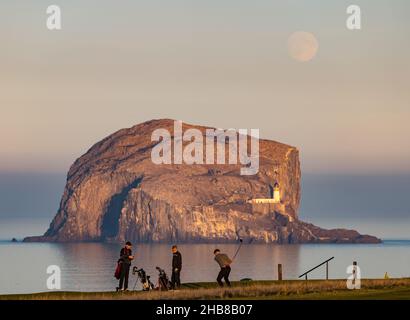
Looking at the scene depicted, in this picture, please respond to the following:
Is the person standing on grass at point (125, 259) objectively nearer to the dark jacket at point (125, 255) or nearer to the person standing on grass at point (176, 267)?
the dark jacket at point (125, 255)

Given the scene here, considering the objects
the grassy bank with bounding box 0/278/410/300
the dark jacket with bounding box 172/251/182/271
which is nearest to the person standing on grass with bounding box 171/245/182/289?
the dark jacket with bounding box 172/251/182/271

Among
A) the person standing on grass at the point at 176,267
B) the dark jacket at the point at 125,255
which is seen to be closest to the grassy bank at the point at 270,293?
the person standing on grass at the point at 176,267

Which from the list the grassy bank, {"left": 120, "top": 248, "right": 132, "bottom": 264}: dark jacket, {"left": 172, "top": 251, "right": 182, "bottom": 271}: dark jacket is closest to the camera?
the grassy bank

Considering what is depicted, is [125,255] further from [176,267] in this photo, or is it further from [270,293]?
[270,293]

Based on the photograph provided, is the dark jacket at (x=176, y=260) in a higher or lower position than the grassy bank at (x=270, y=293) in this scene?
higher

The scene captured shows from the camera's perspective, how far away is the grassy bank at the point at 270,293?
158 ft

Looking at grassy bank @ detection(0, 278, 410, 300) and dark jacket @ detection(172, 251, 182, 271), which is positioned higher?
dark jacket @ detection(172, 251, 182, 271)

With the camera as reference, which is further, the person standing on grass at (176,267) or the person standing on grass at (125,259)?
the person standing on grass at (176,267)

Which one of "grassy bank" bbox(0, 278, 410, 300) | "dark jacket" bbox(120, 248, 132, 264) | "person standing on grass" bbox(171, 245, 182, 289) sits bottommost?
"grassy bank" bbox(0, 278, 410, 300)

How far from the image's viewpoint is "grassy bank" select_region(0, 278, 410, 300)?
4828 cm

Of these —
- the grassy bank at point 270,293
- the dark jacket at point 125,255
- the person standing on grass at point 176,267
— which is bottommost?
the grassy bank at point 270,293

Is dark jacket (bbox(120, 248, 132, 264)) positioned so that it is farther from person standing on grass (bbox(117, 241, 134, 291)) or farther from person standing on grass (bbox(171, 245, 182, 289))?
person standing on grass (bbox(171, 245, 182, 289))
